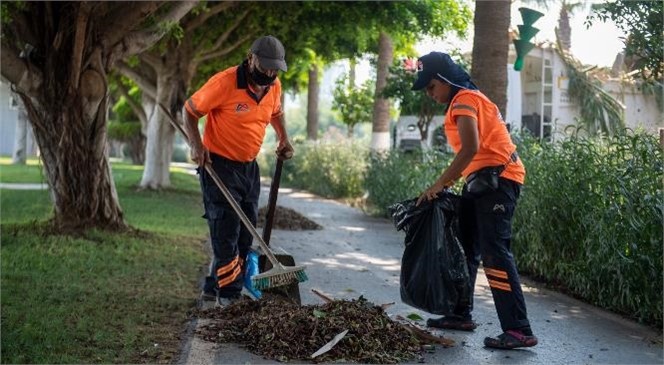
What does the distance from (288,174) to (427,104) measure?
11337mm

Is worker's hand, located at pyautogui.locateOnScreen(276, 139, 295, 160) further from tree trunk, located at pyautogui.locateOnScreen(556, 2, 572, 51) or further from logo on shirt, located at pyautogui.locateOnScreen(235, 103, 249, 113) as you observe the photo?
tree trunk, located at pyautogui.locateOnScreen(556, 2, 572, 51)

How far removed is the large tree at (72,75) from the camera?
1091 cm

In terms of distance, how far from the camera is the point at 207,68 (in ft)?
72.7

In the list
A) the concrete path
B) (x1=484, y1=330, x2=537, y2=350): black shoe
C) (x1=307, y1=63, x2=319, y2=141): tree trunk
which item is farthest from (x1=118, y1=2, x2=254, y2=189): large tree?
(x1=484, y1=330, x2=537, y2=350): black shoe

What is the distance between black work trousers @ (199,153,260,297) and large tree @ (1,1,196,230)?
4498 mm

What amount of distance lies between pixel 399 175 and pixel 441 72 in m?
A: 9.80

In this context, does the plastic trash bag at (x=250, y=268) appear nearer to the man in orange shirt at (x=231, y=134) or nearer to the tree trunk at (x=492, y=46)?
the man in orange shirt at (x=231, y=134)

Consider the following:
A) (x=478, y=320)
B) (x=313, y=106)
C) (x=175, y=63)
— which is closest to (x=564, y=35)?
(x=175, y=63)

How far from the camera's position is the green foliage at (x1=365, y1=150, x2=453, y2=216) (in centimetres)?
1354

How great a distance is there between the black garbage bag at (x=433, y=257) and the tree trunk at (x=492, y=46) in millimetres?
5292

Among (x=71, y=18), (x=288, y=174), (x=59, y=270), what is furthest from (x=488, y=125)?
(x=288, y=174)

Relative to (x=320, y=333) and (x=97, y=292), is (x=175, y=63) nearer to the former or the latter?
(x=97, y=292)

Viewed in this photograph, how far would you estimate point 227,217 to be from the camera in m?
6.80

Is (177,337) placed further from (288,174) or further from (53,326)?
(288,174)
